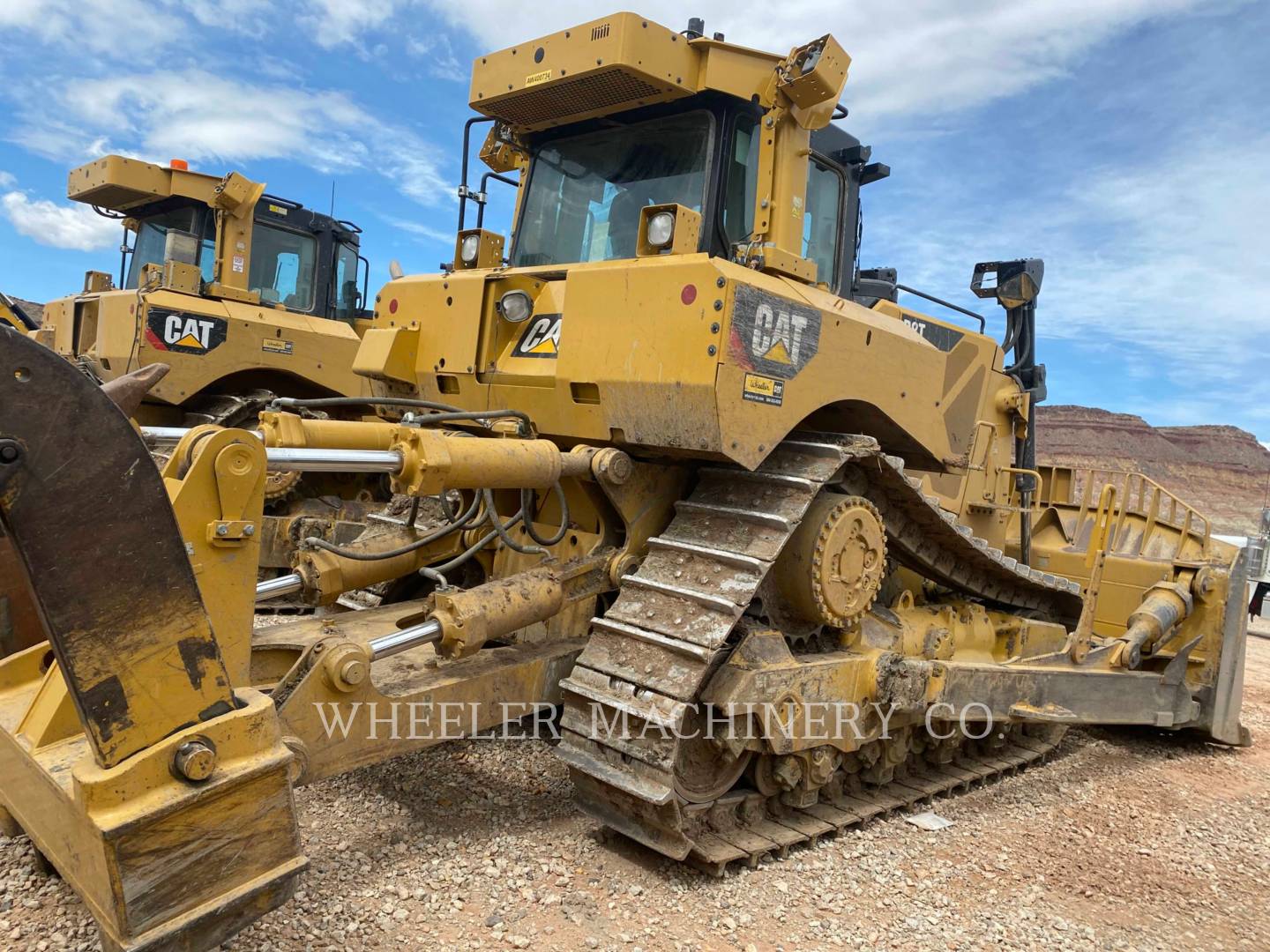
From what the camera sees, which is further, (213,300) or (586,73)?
(213,300)

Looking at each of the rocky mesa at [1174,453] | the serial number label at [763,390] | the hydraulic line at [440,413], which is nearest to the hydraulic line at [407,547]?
the hydraulic line at [440,413]

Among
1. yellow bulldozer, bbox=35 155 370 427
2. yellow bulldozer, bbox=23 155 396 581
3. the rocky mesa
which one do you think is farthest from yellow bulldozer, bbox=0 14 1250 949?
the rocky mesa

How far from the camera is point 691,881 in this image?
358 cm

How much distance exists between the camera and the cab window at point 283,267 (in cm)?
962

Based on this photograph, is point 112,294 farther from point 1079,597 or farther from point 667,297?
point 1079,597

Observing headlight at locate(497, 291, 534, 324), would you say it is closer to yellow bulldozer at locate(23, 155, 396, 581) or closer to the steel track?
the steel track

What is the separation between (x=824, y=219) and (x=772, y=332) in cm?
170

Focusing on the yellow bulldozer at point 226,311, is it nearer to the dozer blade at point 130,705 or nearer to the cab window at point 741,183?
the cab window at point 741,183

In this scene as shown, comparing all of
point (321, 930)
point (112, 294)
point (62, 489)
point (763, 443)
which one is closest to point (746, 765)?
point (763, 443)

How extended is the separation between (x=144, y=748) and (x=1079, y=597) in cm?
514

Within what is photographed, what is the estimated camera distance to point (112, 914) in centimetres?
220

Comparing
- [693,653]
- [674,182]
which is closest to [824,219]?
[674,182]

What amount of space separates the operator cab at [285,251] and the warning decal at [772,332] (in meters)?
6.91

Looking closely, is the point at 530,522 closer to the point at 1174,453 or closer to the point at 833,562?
the point at 833,562
